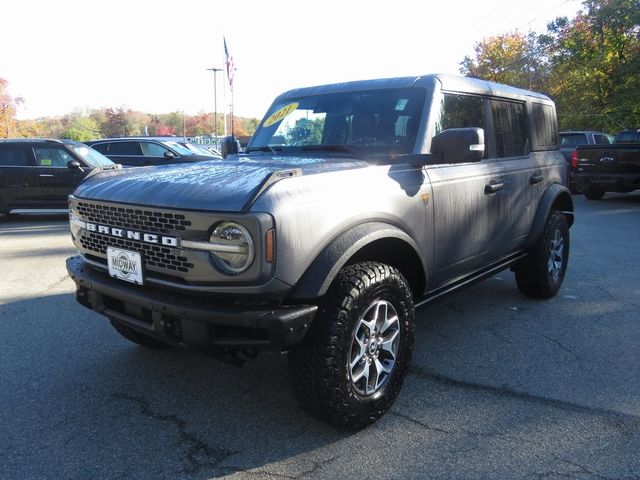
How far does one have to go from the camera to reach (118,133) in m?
80.8

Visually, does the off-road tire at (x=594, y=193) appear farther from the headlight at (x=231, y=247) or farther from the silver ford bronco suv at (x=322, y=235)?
the headlight at (x=231, y=247)

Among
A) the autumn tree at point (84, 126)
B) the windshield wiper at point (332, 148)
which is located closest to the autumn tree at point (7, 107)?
the autumn tree at point (84, 126)

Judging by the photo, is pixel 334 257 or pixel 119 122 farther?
pixel 119 122

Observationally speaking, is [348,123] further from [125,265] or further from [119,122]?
[119,122]

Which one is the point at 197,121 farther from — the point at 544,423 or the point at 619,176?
the point at 544,423

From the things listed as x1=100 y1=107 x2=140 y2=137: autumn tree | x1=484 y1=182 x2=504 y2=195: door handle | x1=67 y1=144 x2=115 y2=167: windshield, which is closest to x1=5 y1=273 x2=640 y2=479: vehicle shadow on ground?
x1=484 y1=182 x2=504 y2=195: door handle

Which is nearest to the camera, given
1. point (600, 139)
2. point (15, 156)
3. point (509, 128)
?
point (509, 128)

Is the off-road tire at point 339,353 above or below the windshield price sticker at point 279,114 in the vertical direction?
below

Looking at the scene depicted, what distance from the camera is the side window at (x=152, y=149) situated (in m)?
13.7

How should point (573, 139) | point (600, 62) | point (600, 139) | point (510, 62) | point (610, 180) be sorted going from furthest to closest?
1. point (510, 62)
2. point (600, 62)
3. point (600, 139)
4. point (573, 139)
5. point (610, 180)

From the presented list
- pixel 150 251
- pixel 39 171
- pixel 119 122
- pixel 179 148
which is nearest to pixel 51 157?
pixel 39 171

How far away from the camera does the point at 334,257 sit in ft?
8.21

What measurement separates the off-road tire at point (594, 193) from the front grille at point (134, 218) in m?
13.6

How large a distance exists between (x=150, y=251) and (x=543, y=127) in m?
3.97
